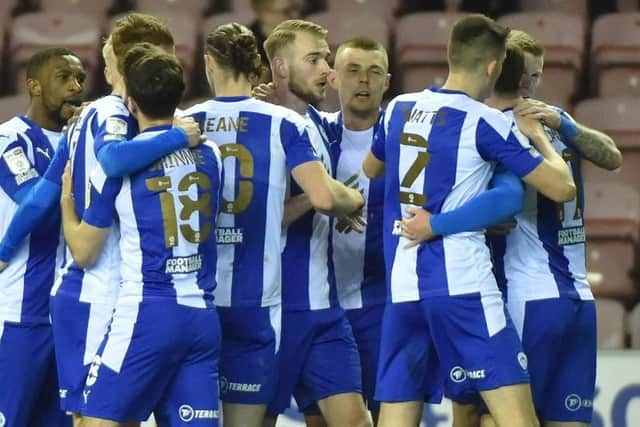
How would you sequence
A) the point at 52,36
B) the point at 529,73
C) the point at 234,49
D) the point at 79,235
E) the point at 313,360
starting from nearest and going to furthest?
the point at 79,235 < the point at 234,49 < the point at 313,360 < the point at 529,73 < the point at 52,36

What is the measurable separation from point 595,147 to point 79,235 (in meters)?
2.32

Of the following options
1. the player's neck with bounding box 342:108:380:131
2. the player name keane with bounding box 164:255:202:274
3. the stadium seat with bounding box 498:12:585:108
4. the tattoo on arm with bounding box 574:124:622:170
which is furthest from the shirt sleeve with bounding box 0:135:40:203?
the stadium seat with bounding box 498:12:585:108

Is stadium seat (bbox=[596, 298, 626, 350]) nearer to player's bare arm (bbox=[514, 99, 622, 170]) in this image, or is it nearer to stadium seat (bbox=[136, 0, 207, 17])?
player's bare arm (bbox=[514, 99, 622, 170])

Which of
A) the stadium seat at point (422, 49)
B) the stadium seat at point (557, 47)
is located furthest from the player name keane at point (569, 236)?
the stadium seat at point (557, 47)

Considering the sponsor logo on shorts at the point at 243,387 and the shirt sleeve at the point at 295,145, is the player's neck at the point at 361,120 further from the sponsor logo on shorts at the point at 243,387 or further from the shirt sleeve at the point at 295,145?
the sponsor logo on shorts at the point at 243,387

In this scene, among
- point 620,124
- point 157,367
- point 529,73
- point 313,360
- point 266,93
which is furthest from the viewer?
point 620,124

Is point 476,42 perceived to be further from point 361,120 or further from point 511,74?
point 361,120

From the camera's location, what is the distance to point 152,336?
19.3 ft

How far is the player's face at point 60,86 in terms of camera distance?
7.07 meters

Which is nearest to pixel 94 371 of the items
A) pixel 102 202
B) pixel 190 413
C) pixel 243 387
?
pixel 190 413

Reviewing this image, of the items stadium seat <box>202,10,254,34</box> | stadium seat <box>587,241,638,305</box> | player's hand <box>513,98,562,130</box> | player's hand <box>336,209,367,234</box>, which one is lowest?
stadium seat <box>587,241,638,305</box>

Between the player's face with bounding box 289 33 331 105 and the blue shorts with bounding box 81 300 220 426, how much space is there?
1.50 meters

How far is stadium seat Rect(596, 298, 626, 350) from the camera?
924cm

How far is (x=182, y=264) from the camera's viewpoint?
235 inches
